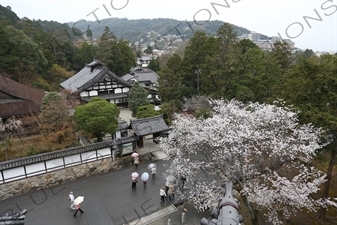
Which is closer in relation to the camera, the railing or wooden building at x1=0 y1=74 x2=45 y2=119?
the railing

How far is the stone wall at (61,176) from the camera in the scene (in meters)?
12.1

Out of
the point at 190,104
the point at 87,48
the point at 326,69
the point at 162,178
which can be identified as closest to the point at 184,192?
the point at 162,178

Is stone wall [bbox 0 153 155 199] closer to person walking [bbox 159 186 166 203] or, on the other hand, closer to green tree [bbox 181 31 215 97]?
person walking [bbox 159 186 166 203]

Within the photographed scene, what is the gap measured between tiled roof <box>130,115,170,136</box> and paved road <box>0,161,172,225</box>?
3.47 metres

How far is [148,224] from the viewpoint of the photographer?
1012cm

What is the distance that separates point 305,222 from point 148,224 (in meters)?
6.90

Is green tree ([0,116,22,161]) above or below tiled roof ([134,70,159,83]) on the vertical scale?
below

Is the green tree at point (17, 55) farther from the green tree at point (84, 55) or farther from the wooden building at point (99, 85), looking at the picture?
the green tree at point (84, 55)

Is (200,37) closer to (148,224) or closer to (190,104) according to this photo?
(190,104)

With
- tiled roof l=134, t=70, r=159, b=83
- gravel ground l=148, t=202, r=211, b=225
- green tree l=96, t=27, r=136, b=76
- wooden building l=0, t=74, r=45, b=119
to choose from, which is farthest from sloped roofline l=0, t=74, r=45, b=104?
green tree l=96, t=27, r=136, b=76

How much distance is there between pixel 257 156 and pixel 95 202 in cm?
797

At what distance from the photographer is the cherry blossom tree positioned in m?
8.77

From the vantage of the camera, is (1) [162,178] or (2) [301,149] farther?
(1) [162,178]

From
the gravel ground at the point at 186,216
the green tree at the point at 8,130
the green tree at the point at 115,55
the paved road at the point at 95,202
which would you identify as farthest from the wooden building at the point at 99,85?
the gravel ground at the point at 186,216
